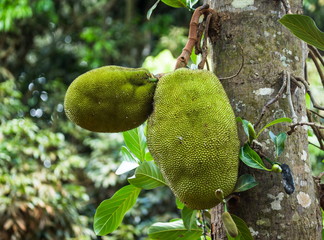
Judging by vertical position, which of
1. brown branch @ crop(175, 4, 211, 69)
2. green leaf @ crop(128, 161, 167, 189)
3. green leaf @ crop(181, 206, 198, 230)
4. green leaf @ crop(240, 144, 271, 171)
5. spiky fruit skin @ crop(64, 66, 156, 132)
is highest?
brown branch @ crop(175, 4, 211, 69)

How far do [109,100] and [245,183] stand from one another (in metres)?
0.28

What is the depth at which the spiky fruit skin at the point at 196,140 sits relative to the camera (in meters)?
0.71

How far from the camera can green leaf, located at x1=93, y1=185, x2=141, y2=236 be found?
0.94m

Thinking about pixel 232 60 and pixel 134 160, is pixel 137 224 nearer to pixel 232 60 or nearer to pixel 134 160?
pixel 134 160

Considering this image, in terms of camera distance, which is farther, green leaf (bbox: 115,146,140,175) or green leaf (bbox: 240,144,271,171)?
green leaf (bbox: 115,146,140,175)

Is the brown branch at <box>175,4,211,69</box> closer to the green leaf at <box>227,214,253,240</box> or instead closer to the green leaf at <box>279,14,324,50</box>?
the green leaf at <box>279,14,324,50</box>

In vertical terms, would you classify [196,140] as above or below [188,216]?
above

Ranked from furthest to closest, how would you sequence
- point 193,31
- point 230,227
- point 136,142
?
point 136,142 → point 193,31 → point 230,227

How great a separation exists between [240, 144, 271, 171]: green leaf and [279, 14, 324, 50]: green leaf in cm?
21

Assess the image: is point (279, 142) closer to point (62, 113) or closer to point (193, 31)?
point (193, 31)

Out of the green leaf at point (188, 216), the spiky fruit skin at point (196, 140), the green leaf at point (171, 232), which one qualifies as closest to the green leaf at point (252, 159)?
the spiky fruit skin at point (196, 140)

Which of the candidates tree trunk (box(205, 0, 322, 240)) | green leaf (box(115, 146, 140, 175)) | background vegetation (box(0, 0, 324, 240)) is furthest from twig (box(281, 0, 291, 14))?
background vegetation (box(0, 0, 324, 240))

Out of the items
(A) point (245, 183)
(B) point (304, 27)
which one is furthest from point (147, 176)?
(B) point (304, 27)

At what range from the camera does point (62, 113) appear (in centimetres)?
467
